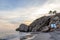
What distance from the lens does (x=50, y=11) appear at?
12044 cm

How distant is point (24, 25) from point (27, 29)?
530 centimetres

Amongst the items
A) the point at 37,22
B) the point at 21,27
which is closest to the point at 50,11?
the point at 37,22

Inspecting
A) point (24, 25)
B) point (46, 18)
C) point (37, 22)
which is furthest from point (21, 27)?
point (46, 18)

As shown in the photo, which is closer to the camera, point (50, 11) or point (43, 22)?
point (43, 22)

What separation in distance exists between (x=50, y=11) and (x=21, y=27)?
27199mm

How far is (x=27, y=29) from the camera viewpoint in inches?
4316

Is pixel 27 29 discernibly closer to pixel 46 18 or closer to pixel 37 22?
pixel 37 22

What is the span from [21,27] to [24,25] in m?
2.88

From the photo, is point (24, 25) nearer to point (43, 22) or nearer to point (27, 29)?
point (27, 29)

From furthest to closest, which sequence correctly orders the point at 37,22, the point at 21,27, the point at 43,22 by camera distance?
the point at 21,27
the point at 37,22
the point at 43,22

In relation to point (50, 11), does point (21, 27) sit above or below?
below

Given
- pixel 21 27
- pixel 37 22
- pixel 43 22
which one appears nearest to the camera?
pixel 43 22

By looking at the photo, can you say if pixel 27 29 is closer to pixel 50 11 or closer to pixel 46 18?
pixel 46 18

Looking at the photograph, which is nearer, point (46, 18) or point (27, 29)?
point (46, 18)
